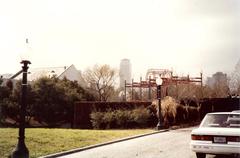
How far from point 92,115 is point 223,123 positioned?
1952 centimetres

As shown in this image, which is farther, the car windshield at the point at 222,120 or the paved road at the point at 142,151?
the paved road at the point at 142,151

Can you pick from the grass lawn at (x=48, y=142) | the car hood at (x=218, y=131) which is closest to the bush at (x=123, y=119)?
the grass lawn at (x=48, y=142)

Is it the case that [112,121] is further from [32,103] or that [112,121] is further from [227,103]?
[227,103]

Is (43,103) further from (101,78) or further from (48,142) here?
(101,78)

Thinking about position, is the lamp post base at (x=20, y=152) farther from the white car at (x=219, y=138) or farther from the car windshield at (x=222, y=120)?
the car windshield at (x=222, y=120)

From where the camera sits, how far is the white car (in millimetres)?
11742

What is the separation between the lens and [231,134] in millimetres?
11766

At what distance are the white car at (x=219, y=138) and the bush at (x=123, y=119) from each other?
16321mm

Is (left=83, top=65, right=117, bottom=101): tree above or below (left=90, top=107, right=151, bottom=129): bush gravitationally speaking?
above

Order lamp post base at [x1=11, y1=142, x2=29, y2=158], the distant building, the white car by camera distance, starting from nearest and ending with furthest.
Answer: the white car < lamp post base at [x1=11, y1=142, x2=29, y2=158] < the distant building

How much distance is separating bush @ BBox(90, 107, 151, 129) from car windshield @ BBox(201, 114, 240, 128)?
52.4ft

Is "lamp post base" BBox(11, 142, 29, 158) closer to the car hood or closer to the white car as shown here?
the white car

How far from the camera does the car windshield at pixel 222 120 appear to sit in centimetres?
1284

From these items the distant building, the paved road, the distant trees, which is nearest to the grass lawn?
the paved road
